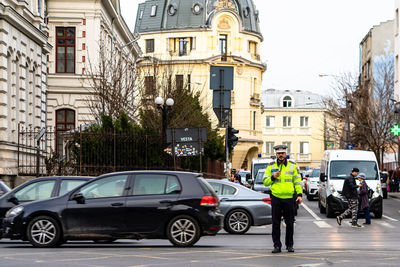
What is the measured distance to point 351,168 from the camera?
31328 mm

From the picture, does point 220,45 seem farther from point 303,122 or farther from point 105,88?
point 105,88

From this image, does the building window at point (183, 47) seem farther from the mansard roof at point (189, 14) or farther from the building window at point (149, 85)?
the building window at point (149, 85)

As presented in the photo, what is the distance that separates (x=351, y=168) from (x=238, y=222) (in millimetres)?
10393

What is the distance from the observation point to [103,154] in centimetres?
3052

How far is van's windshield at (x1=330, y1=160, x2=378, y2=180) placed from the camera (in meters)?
31.2

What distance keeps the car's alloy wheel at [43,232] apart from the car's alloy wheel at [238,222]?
6708mm

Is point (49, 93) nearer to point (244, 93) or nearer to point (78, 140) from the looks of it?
point (78, 140)

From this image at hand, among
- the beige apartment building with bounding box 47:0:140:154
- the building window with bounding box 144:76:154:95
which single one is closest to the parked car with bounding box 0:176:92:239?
the beige apartment building with bounding box 47:0:140:154

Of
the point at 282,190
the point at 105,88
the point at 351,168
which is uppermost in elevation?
the point at 105,88

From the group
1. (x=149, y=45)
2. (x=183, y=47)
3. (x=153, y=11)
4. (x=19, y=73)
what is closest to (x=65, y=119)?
(x=19, y=73)

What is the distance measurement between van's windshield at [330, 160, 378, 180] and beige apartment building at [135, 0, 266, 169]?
206 feet

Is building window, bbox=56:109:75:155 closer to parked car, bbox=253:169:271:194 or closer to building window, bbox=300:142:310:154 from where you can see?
parked car, bbox=253:169:271:194

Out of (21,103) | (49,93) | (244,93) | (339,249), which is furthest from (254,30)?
(339,249)

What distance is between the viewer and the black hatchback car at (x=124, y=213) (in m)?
16.1
